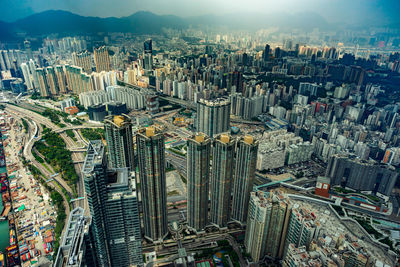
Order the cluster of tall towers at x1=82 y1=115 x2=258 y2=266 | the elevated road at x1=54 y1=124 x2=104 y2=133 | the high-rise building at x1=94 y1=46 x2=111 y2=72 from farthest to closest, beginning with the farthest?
1. the high-rise building at x1=94 y1=46 x2=111 y2=72
2. the elevated road at x1=54 y1=124 x2=104 y2=133
3. the cluster of tall towers at x1=82 y1=115 x2=258 y2=266

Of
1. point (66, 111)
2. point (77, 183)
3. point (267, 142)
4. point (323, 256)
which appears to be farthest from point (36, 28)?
point (323, 256)

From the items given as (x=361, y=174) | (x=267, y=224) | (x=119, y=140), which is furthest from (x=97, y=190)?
(x=361, y=174)

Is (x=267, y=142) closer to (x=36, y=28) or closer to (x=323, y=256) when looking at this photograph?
(x=323, y=256)

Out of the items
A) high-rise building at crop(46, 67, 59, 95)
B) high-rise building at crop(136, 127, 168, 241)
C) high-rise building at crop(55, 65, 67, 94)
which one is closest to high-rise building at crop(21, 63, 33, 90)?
high-rise building at crop(46, 67, 59, 95)

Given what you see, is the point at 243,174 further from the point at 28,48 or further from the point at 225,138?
the point at 28,48

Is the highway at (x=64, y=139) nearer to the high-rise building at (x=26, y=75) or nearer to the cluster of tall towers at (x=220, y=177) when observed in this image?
the high-rise building at (x=26, y=75)

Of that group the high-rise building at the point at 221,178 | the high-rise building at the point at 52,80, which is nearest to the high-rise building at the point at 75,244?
the high-rise building at the point at 221,178

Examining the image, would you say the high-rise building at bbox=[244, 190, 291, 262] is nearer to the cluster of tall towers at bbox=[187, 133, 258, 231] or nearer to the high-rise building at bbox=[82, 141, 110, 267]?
the cluster of tall towers at bbox=[187, 133, 258, 231]
